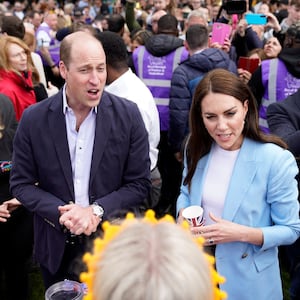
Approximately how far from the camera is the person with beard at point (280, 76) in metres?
3.52

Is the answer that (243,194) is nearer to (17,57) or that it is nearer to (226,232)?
(226,232)

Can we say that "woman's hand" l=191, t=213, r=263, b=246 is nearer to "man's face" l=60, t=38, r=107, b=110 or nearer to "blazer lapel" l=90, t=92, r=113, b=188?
"blazer lapel" l=90, t=92, r=113, b=188

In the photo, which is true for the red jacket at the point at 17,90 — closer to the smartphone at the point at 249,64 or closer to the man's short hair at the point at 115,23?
the smartphone at the point at 249,64

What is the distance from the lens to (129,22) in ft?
24.5

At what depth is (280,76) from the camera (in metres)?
3.67

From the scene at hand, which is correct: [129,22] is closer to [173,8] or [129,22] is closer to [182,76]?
[173,8]

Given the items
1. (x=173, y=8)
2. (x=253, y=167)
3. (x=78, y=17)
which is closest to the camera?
(x=253, y=167)

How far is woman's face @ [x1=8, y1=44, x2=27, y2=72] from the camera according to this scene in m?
3.96

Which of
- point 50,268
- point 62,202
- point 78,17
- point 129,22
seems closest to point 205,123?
point 62,202

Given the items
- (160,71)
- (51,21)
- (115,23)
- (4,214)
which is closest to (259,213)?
(4,214)

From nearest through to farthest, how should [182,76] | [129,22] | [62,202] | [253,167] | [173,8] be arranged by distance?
[253,167] → [62,202] → [182,76] → [129,22] → [173,8]

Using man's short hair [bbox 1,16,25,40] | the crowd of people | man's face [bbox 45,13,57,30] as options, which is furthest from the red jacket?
man's face [bbox 45,13,57,30]

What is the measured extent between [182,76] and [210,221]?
2.40 meters

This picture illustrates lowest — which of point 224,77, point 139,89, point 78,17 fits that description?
point 78,17
